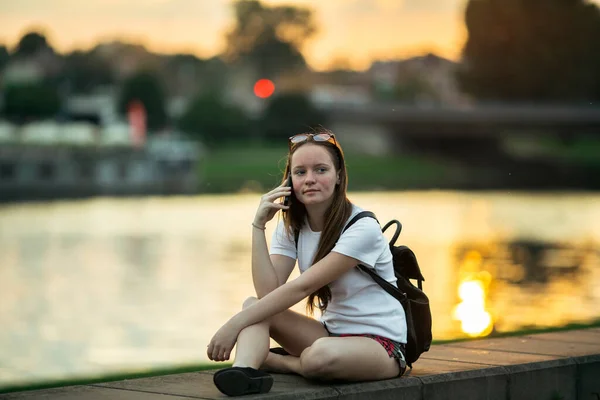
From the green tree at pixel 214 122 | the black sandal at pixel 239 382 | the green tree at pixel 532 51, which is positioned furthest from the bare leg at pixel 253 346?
the green tree at pixel 532 51

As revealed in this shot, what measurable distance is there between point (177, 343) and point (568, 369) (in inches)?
281

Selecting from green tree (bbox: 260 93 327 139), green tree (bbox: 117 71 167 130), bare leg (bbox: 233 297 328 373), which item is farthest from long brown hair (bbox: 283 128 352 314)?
green tree (bbox: 117 71 167 130)

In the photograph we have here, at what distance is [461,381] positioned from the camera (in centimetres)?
547

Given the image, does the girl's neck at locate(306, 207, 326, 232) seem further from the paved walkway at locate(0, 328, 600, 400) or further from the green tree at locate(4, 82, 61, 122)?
the green tree at locate(4, 82, 61, 122)

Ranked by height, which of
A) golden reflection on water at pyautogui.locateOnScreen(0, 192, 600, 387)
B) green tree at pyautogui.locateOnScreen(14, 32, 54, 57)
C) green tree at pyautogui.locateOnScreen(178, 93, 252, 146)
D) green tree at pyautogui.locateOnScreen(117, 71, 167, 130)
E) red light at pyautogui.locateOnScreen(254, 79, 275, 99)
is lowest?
golden reflection on water at pyautogui.locateOnScreen(0, 192, 600, 387)

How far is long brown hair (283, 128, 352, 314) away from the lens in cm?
523

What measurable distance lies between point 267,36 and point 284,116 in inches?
957

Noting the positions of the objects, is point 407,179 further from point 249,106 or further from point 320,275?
point 320,275

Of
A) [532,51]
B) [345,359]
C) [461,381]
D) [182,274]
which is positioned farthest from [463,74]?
[345,359]

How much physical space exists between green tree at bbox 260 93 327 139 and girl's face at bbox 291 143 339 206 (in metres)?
71.1

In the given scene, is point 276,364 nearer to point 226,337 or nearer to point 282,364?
point 282,364

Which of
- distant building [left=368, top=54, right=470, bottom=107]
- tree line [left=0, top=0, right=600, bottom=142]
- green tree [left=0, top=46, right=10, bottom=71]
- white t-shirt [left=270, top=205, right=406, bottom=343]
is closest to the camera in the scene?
white t-shirt [left=270, top=205, right=406, bottom=343]

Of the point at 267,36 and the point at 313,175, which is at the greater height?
the point at 267,36

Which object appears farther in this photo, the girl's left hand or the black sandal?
the girl's left hand
